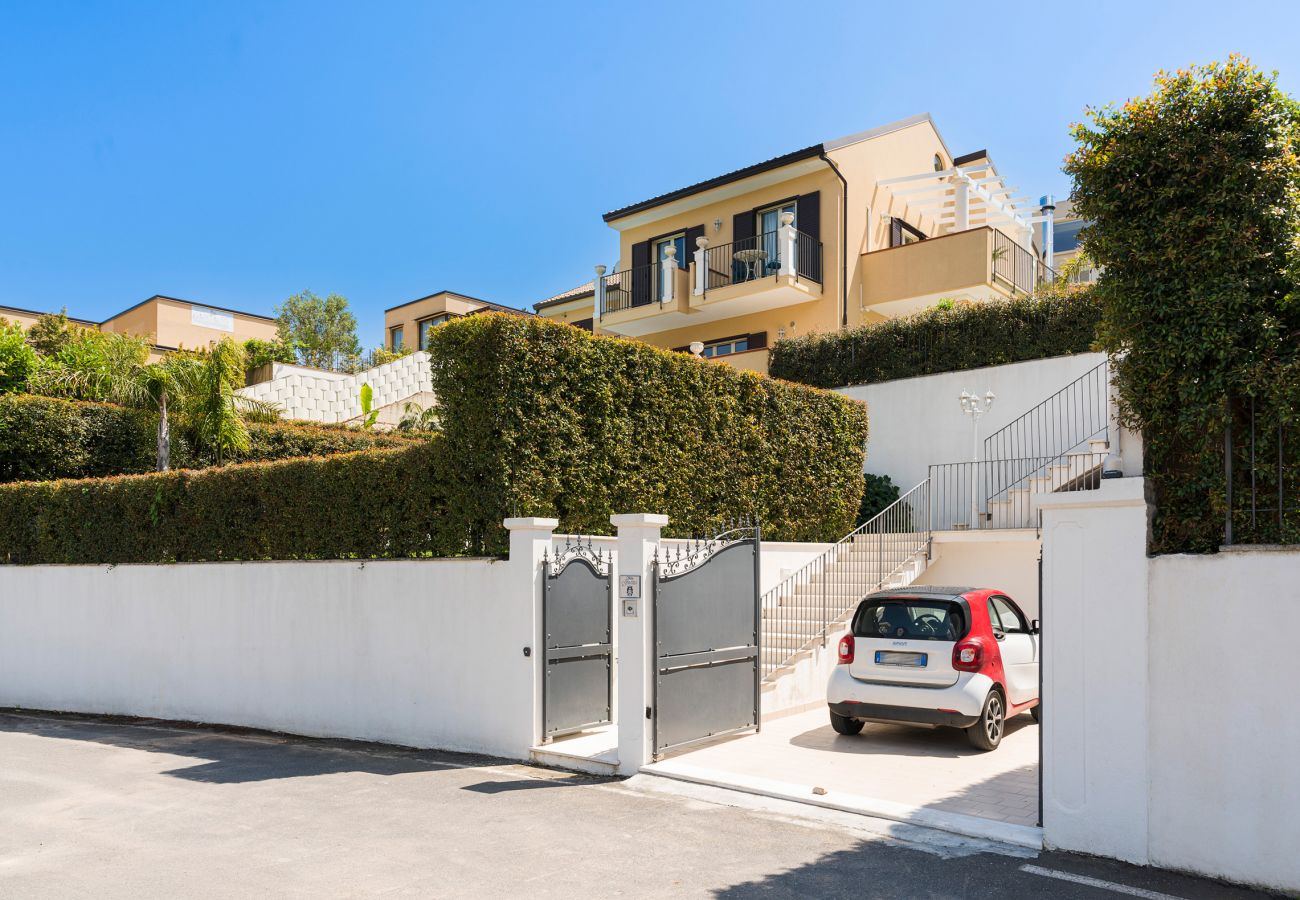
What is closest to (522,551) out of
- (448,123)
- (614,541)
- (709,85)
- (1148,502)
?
(614,541)

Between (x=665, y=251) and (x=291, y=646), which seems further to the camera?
(x=665, y=251)

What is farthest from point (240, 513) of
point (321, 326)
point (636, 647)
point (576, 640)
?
point (321, 326)

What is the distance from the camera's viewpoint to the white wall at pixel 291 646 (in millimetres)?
9945

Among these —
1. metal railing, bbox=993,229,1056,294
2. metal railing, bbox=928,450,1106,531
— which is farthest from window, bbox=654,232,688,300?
metal railing, bbox=928,450,1106,531

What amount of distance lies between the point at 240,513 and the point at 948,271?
55.0 feet

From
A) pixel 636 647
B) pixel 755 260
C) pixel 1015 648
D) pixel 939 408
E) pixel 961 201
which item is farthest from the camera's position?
pixel 961 201

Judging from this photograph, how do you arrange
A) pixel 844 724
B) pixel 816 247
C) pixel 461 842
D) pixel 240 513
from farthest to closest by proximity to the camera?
pixel 816 247
pixel 240 513
pixel 844 724
pixel 461 842

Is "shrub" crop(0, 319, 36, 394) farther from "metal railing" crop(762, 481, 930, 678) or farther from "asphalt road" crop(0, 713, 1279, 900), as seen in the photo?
"metal railing" crop(762, 481, 930, 678)

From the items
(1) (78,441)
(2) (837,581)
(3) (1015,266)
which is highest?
(3) (1015,266)

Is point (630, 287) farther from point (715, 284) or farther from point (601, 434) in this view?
point (601, 434)

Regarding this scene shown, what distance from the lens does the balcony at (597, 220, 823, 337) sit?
23016 mm

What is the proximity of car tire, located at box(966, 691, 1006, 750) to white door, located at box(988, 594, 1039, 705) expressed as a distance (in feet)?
0.96

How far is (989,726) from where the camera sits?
9.28 m

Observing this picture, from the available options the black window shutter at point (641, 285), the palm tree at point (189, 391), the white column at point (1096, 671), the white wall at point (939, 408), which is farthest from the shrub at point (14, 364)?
the white column at point (1096, 671)
